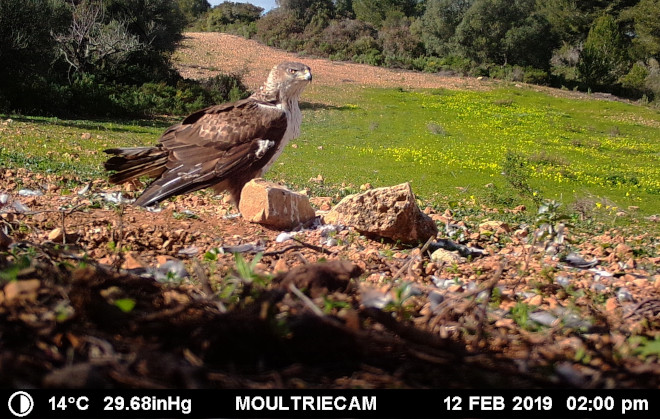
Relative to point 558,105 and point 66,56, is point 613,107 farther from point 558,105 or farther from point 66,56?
point 66,56

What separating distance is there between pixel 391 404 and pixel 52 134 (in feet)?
42.1

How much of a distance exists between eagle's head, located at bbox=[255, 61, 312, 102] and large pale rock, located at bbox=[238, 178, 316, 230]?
3.16 feet

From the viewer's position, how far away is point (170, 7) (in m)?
28.6

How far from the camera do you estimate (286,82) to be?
5.93 meters

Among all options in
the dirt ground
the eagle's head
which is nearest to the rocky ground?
the dirt ground

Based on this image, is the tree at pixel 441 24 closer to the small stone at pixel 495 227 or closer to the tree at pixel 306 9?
the tree at pixel 306 9

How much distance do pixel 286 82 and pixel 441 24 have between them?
4663 cm

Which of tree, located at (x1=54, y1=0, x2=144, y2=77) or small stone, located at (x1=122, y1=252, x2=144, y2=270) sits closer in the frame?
small stone, located at (x1=122, y1=252, x2=144, y2=270)

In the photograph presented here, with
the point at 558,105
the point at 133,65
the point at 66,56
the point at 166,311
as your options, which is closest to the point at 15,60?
the point at 66,56

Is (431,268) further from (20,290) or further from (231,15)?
(231,15)

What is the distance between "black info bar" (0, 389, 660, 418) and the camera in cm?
146

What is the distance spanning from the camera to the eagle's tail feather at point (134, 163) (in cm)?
546

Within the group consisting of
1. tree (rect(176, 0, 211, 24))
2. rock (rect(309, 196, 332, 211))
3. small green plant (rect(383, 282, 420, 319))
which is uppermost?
tree (rect(176, 0, 211, 24))

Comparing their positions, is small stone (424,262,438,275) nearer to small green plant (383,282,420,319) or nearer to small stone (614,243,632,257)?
small green plant (383,282,420,319)
